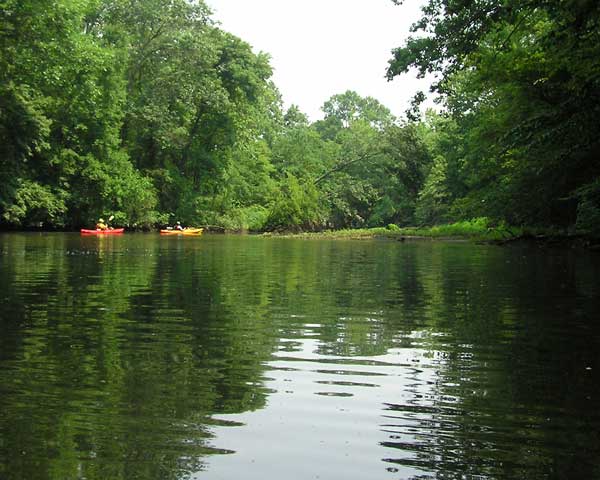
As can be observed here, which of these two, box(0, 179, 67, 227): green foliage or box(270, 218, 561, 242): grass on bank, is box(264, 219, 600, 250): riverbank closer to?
box(270, 218, 561, 242): grass on bank

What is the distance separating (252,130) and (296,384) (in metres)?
68.0

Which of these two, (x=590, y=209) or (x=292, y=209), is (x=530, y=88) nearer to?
(x=590, y=209)

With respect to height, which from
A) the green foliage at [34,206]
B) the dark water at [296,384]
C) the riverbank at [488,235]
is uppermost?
the green foliage at [34,206]

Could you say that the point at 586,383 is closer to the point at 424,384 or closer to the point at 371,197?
the point at 424,384

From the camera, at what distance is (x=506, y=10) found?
71.2ft

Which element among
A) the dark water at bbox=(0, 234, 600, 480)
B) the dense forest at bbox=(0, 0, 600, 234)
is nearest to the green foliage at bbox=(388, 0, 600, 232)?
the dense forest at bbox=(0, 0, 600, 234)

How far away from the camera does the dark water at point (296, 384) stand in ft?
14.5

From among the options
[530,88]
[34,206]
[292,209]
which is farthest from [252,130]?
[530,88]

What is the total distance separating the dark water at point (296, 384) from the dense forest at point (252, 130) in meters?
9.06

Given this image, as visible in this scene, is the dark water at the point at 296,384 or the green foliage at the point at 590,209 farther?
the green foliage at the point at 590,209

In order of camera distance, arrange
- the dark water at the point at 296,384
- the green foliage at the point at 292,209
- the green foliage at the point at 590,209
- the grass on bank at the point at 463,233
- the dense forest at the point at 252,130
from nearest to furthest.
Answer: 1. the dark water at the point at 296,384
2. the green foliage at the point at 590,209
3. the dense forest at the point at 252,130
4. the grass on bank at the point at 463,233
5. the green foliage at the point at 292,209

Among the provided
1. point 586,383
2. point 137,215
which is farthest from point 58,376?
point 137,215

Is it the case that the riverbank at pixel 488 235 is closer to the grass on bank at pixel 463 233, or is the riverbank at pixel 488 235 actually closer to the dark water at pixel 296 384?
the grass on bank at pixel 463 233

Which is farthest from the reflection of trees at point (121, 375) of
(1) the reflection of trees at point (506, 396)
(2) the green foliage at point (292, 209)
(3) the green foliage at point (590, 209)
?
(2) the green foliage at point (292, 209)
